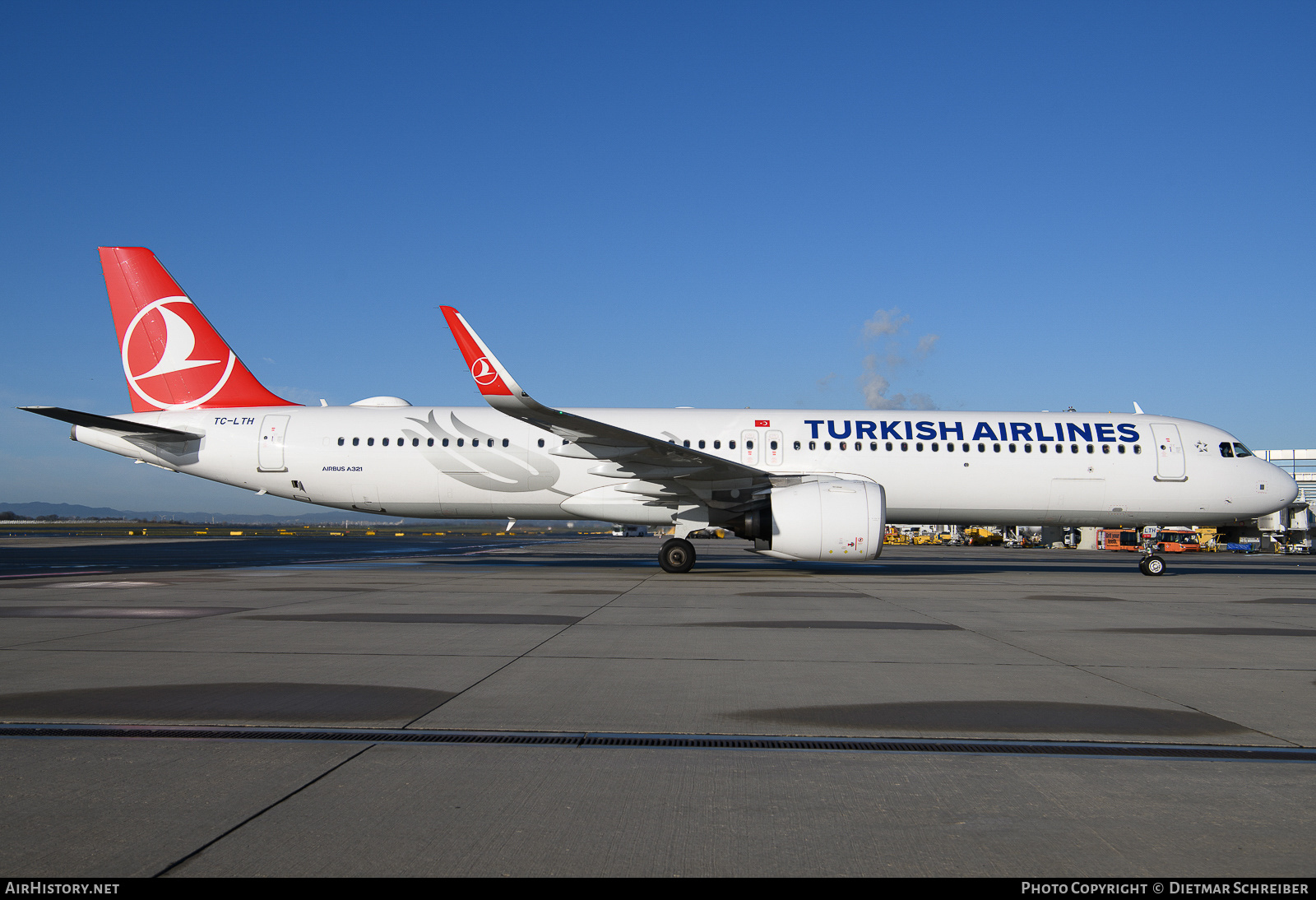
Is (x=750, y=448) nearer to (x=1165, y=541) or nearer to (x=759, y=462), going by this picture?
(x=759, y=462)

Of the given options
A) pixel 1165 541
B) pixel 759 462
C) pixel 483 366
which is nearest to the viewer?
pixel 483 366

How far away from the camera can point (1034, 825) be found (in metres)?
3.08

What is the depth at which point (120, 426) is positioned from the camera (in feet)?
55.7

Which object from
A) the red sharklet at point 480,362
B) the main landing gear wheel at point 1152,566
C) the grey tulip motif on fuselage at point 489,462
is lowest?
the main landing gear wheel at point 1152,566

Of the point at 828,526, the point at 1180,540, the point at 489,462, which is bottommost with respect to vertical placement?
the point at 1180,540

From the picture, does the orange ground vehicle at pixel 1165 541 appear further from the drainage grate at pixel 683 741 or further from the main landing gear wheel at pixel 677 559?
the drainage grate at pixel 683 741

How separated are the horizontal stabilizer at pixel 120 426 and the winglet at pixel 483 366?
23.8 feet

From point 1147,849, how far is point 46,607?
1124 cm

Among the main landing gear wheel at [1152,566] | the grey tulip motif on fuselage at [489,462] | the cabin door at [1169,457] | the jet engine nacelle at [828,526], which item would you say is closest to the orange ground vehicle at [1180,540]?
the main landing gear wheel at [1152,566]

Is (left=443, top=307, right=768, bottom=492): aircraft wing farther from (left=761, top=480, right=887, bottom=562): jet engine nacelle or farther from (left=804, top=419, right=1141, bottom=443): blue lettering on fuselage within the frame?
(left=804, top=419, right=1141, bottom=443): blue lettering on fuselage

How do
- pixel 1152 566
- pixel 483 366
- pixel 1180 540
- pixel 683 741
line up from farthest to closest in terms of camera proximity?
1. pixel 1180 540
2. pixel 1152 566
3. pixel 483 366
4. pixel 683 741

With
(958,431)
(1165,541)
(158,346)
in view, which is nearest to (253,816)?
(958,431)

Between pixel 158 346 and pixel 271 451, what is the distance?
3.75 meters

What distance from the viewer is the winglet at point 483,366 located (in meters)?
13.9
